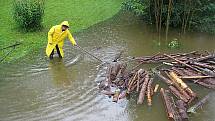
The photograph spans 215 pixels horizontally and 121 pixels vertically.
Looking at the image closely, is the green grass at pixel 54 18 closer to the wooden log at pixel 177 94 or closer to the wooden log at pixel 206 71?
the wooden log at pixel 177 94

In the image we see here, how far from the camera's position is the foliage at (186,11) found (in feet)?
55.2

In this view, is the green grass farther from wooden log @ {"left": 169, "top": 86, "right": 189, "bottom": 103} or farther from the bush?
wooden log @ {"left": 169, "top": 86, "right": 189, "bottom": 103}

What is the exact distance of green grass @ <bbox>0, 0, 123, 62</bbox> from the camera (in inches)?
620

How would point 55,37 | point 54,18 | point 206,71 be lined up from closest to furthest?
point 206,71 < point 55,37 < point 54,18

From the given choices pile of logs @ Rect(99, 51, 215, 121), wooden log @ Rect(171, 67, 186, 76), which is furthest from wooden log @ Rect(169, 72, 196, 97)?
wooden log @ Rect(171, 67, 186, 76)

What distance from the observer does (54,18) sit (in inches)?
755

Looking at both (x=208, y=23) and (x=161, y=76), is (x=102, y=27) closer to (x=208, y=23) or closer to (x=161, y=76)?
(x=208, y=23)

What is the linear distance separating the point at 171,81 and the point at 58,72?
155 inches

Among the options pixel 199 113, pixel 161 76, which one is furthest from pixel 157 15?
pixel 199 113

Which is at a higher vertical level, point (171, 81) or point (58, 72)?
point (58, 72)

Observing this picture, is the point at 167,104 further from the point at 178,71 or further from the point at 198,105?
the point at 178,71

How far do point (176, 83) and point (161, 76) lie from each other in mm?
823

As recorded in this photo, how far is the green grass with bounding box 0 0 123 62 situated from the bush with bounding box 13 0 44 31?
36 centimetres

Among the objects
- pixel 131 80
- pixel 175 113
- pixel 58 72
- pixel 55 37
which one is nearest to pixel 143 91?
pixel 131 80
